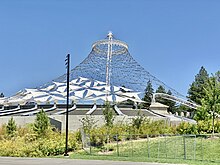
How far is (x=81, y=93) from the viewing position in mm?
59938

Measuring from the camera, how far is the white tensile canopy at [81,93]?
5728cm

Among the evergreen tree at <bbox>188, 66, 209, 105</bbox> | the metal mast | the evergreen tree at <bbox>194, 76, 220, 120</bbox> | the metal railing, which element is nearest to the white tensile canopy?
the metal mast

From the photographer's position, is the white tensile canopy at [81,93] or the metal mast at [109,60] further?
the metal mast at [109,60]

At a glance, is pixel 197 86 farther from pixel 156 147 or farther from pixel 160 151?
pixel 160 151

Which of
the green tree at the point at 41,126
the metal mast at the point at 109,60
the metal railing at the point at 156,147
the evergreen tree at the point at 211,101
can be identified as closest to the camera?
the metal railing at the point at 156,147

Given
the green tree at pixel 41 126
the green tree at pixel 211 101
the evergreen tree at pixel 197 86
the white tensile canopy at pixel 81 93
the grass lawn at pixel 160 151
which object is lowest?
the grass lawn at pixel 160 151

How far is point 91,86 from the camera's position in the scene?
6456 cm

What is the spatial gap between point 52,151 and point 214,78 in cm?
1485

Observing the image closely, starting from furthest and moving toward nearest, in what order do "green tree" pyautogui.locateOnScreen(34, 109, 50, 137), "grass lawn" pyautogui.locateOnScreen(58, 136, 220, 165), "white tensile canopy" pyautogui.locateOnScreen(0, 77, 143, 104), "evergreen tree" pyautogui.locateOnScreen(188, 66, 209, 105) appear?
"evergreen tree" pyautogui.locateOnScreen(188, 66, 209, 105) < "white tensile canopy" pyautogui.locateOnScreen(0, 77, 143, 104) < "green tree" pyautogui.locateOnScreen(34, 109, 50, 137) < "grass lawn" pyautogui.locateOnScreen(58, 136, 220, 165)

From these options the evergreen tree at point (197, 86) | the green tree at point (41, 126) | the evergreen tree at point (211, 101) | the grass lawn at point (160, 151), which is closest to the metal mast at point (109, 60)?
the evergreen tree at point (197, 86)

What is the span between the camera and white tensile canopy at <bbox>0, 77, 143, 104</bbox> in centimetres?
5728

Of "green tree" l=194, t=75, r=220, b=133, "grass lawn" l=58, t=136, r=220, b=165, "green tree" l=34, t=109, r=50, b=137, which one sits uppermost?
"green tree" l=194, t=75, r=220, b=133

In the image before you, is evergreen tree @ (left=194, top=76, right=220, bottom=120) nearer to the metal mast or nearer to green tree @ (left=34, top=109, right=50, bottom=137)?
green tree @ (left=34, top=109, right=50, bottom=137)

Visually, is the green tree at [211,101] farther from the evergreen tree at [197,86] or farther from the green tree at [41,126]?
the evergreen tree at [197,86]
